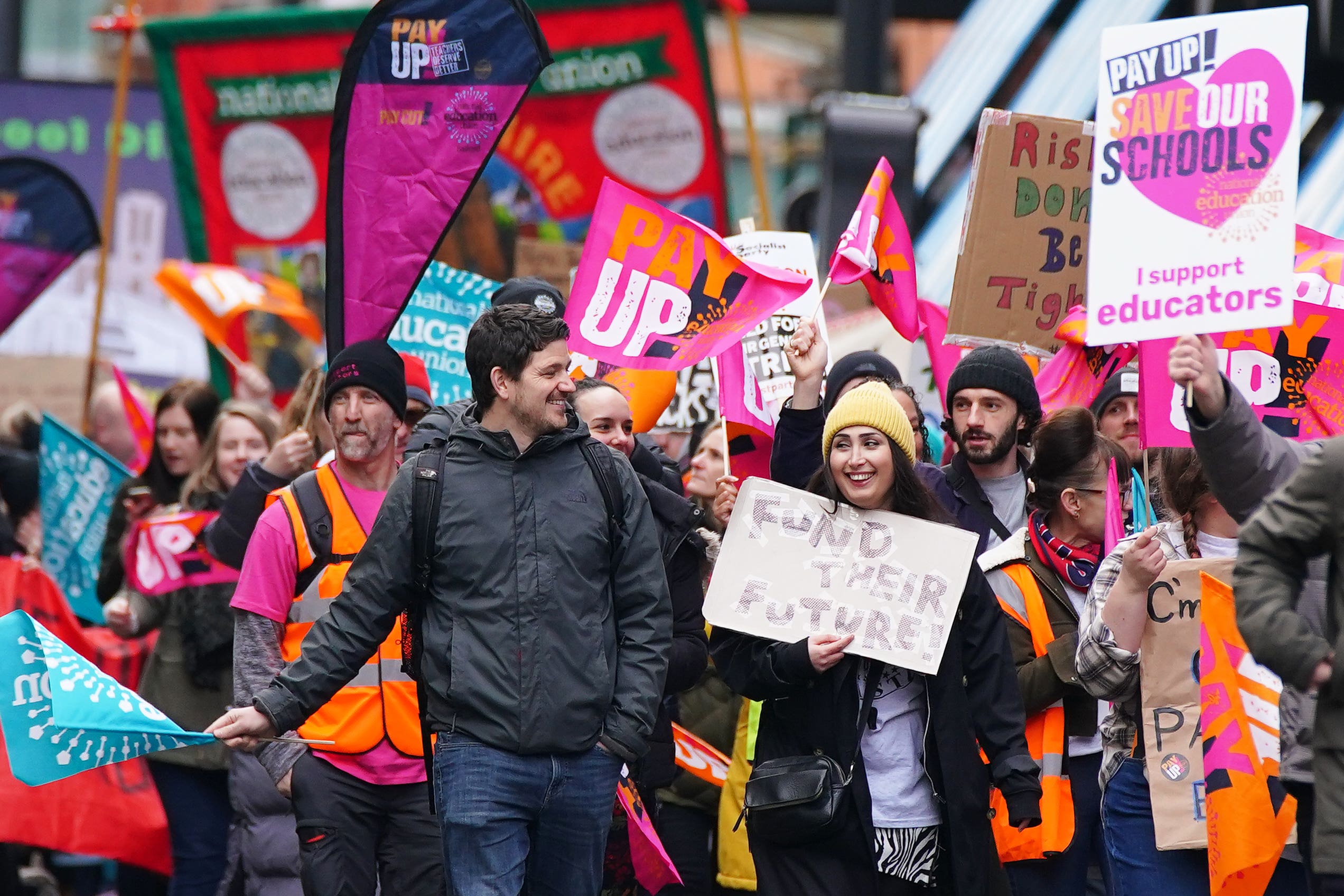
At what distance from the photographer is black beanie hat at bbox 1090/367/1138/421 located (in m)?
6.93

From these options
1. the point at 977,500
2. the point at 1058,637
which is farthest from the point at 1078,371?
the point at 1058,637

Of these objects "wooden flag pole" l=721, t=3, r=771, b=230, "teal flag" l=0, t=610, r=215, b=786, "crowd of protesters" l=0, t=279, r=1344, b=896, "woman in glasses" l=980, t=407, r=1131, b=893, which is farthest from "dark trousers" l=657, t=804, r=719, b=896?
"wooden flag pole" l=721, t=3, r=771, b=230

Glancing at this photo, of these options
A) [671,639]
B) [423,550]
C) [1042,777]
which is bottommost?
[1042,777]

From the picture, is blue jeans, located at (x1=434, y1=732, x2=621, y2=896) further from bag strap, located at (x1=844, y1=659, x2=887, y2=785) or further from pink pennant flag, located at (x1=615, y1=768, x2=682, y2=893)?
bag strap, located at (x1=844, y1=659, x2=887, y2=785)

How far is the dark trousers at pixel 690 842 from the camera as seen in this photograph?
696cm

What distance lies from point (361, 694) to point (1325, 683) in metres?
2.97

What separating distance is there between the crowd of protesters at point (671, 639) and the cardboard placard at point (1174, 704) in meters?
0.08

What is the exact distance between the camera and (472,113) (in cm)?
683

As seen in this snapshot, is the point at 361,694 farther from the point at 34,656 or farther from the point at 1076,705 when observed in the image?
the point at 1076,705

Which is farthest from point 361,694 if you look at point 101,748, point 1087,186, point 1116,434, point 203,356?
point 203,356

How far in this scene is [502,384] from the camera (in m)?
5.20

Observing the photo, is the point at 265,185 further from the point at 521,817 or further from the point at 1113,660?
the point at 1113,660

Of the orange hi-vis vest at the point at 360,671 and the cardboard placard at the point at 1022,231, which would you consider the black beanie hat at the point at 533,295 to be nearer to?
the orange hi-vis vest at the point at 360,671

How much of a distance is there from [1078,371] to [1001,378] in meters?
0.91
